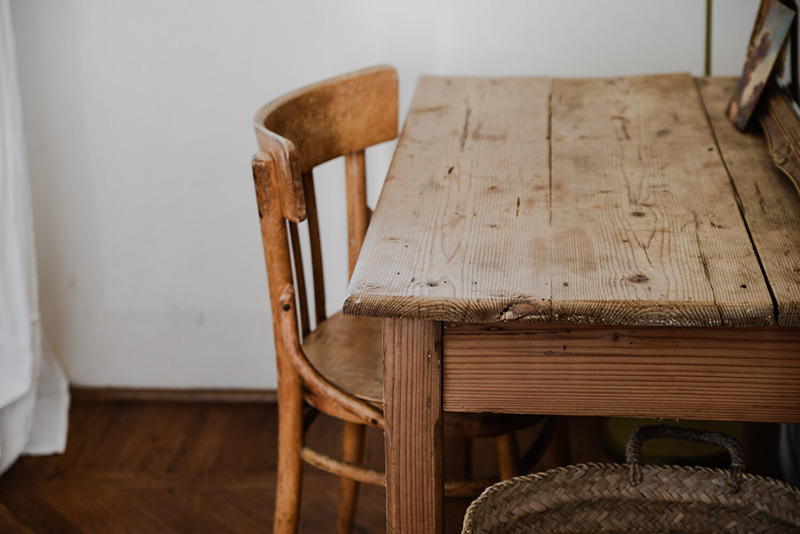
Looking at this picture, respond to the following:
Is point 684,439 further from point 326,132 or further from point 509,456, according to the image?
point 326,132

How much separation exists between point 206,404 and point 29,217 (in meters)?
0.64

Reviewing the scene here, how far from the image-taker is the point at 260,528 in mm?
1620

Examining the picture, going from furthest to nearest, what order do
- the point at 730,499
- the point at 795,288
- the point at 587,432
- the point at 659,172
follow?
the point at 587,432, the point at 659,172, the point at 730,499, the point at 795,288

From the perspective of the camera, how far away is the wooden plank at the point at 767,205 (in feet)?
2.59

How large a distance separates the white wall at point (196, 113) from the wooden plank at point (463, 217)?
1.02 ft

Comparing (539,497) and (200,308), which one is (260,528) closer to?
(200,308)

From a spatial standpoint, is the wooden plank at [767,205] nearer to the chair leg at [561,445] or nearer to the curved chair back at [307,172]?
the curved chair back at [307,172]

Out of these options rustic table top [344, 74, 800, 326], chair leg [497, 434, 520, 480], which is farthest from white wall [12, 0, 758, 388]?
chair leg [497, 434, 520, 480]

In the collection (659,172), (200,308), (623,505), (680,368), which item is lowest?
(200,308)

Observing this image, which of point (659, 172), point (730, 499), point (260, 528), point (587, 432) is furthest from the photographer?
point (587, 432)

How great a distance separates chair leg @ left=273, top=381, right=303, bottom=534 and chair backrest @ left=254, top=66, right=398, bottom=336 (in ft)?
0.54

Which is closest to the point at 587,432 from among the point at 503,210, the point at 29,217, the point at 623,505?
the point at 623,505

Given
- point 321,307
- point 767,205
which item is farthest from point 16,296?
point 767,205

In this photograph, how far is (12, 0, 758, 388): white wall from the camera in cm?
167
